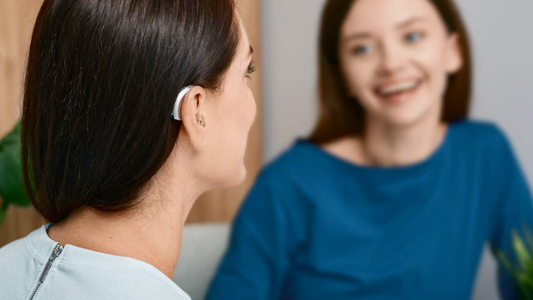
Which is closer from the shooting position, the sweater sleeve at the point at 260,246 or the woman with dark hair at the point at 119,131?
the woman with dark hair at the point at 119,131

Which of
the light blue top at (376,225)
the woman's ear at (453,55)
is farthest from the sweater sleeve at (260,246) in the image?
the woman's ear at (453,55)

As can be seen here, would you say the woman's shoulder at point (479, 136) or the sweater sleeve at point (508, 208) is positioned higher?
the woman's shoulder at point (479, 136)

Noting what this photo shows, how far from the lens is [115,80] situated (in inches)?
17.8

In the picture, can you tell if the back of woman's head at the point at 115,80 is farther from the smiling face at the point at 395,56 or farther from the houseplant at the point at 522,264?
the houseplant at the point at 522,264

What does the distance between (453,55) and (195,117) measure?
654 millimetres

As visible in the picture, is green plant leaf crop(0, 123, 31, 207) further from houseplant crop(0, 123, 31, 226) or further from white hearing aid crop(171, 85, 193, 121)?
white hearing aid crop(171, 85, 193, 121)

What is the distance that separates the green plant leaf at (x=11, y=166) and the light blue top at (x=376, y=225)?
13.3 inches

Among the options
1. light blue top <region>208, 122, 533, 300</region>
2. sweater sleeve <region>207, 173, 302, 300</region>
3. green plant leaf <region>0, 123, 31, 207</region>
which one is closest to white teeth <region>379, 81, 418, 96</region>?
light blue top <region>208, 122, 533, 300</region>

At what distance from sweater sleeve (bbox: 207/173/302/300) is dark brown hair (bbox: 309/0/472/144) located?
0.45 feet

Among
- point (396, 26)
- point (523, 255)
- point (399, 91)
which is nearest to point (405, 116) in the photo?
point (399, 91)

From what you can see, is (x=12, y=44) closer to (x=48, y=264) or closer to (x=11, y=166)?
(x=11, y=166)

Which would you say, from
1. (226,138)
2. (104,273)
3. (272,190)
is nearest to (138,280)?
(104,273)

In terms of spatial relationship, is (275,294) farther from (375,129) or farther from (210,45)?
(210,45)

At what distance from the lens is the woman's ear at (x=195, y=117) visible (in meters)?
0.47
